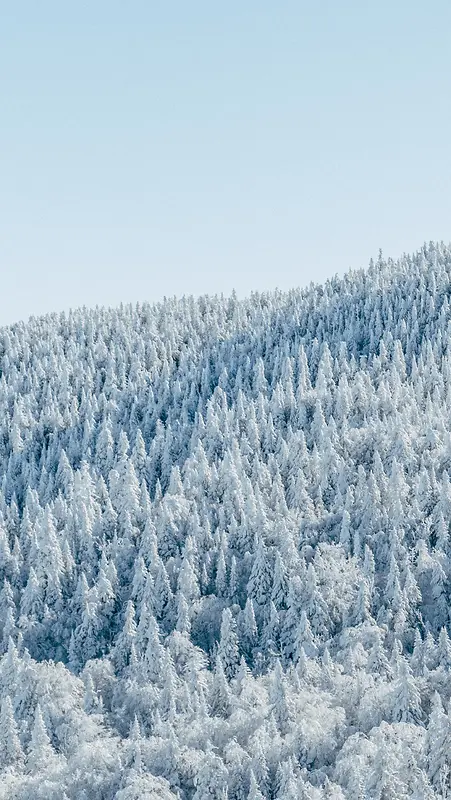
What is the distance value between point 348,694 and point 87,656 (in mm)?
41754

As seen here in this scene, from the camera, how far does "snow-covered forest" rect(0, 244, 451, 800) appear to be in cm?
10475

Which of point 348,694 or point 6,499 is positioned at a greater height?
point 6,499

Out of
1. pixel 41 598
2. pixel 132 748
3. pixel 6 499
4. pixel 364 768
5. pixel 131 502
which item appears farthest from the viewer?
pixel 6 499

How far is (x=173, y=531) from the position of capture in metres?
156

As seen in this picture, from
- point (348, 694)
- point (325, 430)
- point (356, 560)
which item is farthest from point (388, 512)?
point (348, 694)

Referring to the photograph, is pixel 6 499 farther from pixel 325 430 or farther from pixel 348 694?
pixel 348 694

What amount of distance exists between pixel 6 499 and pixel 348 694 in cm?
10049

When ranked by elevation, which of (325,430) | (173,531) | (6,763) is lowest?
(6,763)

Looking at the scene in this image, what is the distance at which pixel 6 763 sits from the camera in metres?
114

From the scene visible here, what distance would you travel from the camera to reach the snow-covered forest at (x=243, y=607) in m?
105

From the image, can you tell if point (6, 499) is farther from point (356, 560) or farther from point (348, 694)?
point (348, 694)

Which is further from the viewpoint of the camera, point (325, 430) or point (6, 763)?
point (325, 430)

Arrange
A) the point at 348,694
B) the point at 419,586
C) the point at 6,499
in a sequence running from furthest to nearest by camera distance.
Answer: the point at 6,499
the point at 419,586
the point at 348,694

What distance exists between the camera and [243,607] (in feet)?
458
